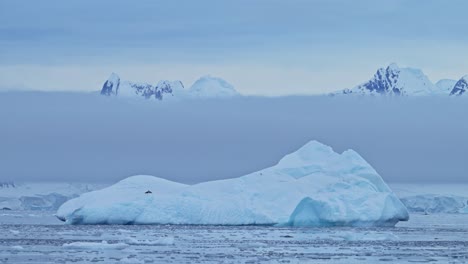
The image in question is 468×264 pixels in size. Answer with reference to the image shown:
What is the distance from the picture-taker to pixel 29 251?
35.0m

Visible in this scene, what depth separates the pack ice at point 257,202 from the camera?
52.1m

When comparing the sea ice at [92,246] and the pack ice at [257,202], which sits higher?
the pack ice at [257,202]

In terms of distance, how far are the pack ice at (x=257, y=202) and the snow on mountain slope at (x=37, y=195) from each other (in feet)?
126

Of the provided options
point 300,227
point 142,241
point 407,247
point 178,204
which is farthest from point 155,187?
point 407,247

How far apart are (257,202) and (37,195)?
55.3 m

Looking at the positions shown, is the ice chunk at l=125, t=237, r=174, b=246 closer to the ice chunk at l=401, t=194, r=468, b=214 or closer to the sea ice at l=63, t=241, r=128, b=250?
the sea ice at l=63, t=241, r=128, b=250

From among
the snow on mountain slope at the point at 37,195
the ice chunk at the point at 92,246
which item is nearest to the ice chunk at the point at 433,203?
the snow on mountain slope at the point at 37,195

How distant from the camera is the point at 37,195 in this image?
10450 centimetres

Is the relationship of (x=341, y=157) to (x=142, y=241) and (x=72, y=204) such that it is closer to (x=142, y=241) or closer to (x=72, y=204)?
(x=72, y=204)

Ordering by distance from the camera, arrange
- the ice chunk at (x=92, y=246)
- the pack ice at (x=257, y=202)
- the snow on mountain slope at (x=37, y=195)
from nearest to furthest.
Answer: the ice chunk at (x=92, y=246), the pack ice at (x=257, y=202), the snow on mountain slope at (x=37, y=195)

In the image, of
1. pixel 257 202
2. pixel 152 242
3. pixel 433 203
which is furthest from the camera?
pixel 433 203

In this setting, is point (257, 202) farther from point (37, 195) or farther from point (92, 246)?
point (37, 195)

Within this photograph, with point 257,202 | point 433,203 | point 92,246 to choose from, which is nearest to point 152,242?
point 92,246

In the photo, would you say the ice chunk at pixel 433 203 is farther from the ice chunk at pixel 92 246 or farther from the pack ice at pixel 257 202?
the ice chunk at pixel 92 246
